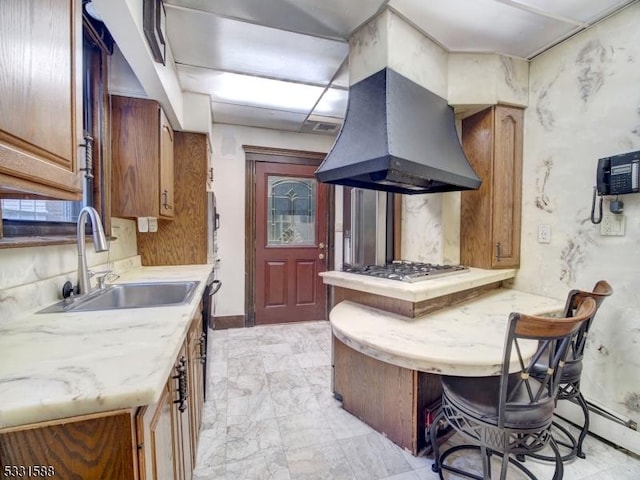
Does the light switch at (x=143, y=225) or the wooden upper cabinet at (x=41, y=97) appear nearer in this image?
the wooden upper cabinet at (x=41, y=97)

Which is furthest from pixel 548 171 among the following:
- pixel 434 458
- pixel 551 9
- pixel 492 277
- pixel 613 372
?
pixel 434 458

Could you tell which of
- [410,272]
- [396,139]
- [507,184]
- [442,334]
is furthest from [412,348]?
[507,184]

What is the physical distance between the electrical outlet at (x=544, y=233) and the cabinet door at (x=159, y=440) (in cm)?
248

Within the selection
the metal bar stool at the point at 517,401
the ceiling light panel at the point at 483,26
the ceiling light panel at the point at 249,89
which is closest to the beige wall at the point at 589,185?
the ceiling light panel at the point at 483,26

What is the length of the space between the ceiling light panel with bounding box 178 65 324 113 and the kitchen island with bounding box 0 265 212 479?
2218 mm

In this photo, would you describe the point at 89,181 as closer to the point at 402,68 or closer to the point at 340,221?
the point at 402,68

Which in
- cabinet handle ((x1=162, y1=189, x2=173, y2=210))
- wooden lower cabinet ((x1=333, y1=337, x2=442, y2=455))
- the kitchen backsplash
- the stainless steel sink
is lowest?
wooden lower cabinet ((x1=333, y1=337, x2=442, y2=455))

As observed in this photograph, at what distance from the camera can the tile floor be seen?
5.04 ft

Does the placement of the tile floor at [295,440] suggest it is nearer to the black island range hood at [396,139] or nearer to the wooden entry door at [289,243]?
the wooden entry door at [289,243]

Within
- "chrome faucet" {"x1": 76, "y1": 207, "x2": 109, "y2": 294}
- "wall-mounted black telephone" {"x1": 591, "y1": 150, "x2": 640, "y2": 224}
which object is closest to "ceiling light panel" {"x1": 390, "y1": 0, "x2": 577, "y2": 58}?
"wall-mounted black telephone" {"x1": 591, "y1": 150, "x2": 640, "y2": 224}

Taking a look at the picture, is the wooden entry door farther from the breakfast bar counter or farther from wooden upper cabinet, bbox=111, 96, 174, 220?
the breakfast bar counter

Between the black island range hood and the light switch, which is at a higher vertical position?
the black island range hood

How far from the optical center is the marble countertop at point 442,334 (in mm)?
1267

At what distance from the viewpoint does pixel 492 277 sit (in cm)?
222
